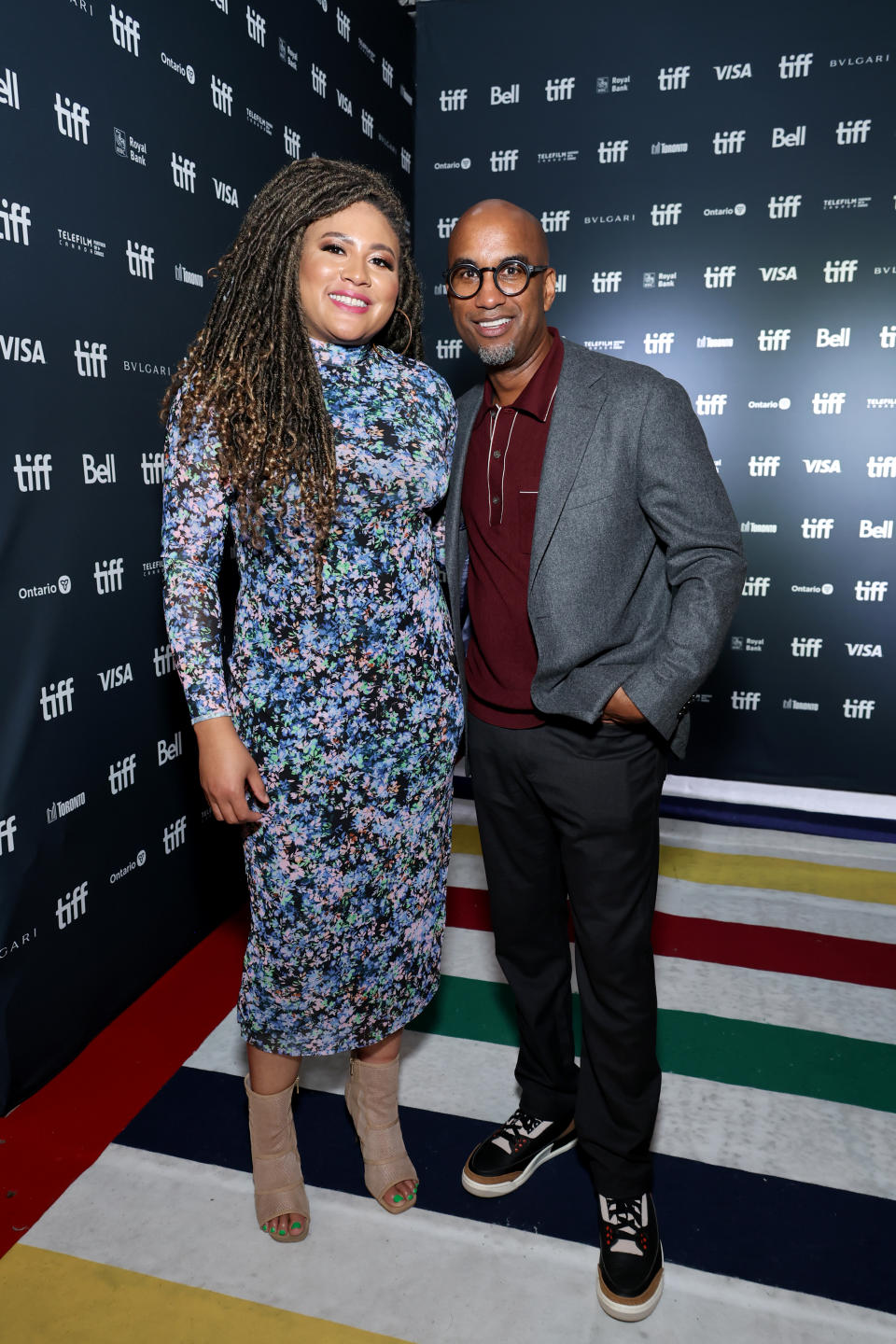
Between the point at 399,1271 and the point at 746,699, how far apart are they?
2.68 m

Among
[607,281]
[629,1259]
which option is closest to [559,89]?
[607,281]

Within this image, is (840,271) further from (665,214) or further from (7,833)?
(7,833)

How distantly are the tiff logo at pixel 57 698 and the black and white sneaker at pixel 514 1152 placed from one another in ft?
3.80

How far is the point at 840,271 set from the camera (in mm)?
3432

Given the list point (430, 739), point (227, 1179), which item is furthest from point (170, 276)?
point (227, 1179)

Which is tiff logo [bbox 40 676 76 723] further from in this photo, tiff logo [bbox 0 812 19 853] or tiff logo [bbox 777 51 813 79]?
tiff logo [bbox 777 51 813 79]

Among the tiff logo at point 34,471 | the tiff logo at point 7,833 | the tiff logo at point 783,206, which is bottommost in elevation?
the tiff logo at point 7,833

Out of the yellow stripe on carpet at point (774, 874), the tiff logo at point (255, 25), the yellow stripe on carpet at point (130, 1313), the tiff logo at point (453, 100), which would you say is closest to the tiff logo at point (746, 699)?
the yellow stripe on carpet at point (774, 874)

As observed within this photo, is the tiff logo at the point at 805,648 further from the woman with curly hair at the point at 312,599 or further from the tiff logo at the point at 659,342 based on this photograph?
the woman with curly hair at the point at 312,599

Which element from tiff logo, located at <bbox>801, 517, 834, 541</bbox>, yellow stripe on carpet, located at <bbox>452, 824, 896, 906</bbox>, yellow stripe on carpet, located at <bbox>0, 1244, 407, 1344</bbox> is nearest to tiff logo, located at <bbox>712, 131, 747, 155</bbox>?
tiff logo, located at <bbox>801, 517, 834, 541</bbox>

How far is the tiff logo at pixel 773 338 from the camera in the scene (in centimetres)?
353

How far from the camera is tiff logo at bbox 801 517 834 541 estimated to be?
3568 mm

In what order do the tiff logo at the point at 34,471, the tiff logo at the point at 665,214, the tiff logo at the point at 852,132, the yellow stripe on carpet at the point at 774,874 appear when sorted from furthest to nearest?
the tiff logo at the point at 665,214, the tiff logo at the point at 852,132, the yellow stripe on carpet at the point at 774,874, the tiff logo at the point at 34,471

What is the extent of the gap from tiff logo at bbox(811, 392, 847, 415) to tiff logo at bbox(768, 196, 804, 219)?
0.64 meters
